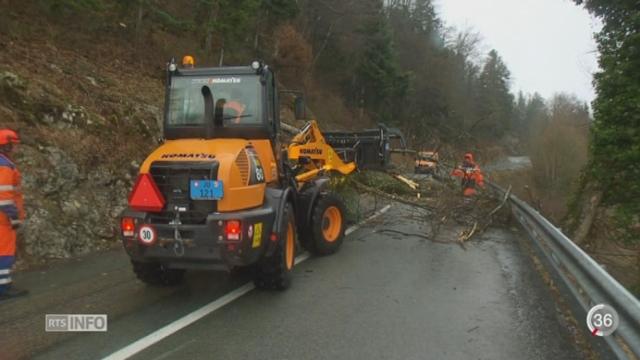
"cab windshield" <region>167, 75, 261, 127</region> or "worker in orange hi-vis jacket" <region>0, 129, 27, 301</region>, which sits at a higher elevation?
"cab windshield" <region>167, 75, 261, 127</region>

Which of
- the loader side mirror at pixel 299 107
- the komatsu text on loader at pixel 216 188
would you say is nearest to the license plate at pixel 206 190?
the komatsu text on loader at pixel 216 188

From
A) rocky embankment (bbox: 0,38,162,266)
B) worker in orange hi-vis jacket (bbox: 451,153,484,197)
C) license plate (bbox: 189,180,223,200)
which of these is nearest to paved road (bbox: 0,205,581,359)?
rocky embankment (bbox: 0,38,162,266)

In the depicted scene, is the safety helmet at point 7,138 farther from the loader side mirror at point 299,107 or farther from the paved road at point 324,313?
the loader side mirror at point 299,107

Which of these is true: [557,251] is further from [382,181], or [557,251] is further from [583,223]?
[382,181]

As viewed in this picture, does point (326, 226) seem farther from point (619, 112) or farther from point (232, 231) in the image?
point (619, 112)

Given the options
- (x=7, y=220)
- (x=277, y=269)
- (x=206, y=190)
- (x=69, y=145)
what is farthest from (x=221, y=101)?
(x=69, y=145)

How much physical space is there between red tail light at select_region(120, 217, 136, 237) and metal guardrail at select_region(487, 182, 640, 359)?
15.5 feet

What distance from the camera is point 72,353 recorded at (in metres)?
4.93

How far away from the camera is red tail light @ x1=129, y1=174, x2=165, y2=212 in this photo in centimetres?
632

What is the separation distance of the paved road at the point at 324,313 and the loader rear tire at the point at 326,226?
270mm

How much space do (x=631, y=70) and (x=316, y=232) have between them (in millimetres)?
8933

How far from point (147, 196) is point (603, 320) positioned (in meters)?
4.65

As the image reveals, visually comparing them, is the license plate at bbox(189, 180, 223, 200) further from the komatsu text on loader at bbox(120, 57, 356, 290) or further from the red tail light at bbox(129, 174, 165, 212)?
the red tail light at bbox(129, 174, 165, 212)

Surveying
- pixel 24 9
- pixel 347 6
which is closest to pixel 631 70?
pixel 24 9
